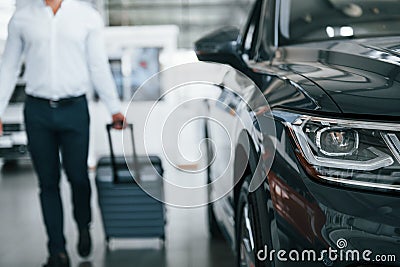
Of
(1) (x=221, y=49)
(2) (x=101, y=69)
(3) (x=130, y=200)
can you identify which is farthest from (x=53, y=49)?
(3) (x=130, y=200)

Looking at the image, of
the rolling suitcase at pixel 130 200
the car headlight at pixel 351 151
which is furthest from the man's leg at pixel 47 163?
the car headlight at pixel 351 151

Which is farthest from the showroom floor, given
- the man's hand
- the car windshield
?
the car windshield

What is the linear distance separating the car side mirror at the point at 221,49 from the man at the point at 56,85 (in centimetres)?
71

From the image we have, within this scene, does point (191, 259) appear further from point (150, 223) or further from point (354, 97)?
point (354, 97)

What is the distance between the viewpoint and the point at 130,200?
354cm

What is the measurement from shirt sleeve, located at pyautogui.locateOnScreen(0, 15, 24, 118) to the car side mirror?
0.90 m

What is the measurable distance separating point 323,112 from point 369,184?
21 centimetres

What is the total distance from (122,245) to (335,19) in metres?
1.82

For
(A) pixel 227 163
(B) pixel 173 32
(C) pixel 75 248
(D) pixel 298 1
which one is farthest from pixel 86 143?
(B) pixel 173 32

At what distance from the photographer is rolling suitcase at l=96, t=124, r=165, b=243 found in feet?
11.5

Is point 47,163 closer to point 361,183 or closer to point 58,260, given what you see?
point 58,260

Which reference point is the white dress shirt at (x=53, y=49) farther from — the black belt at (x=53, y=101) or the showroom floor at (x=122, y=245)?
the showroom floor at (x=122, y=245)

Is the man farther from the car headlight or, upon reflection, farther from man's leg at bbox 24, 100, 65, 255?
the car headlight

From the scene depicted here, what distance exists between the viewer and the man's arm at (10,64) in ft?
9.75
